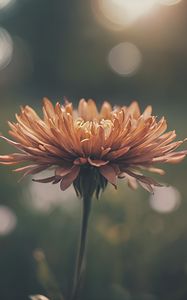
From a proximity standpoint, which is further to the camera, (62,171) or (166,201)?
(166,201)

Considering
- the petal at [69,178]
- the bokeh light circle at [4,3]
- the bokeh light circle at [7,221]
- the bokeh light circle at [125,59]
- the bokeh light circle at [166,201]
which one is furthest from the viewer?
the bokeh light circle at [125,59]

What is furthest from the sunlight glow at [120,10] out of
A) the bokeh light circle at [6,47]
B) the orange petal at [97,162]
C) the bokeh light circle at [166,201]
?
the orange petal at [97,162]

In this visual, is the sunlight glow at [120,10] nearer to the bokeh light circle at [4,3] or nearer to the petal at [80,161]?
the bokeh light circle at [4,3]

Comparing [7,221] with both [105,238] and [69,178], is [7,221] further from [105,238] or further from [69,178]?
[69,178]

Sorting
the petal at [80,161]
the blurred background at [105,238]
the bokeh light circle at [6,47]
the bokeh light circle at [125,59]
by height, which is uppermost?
the bokeh light circle at [6,47]

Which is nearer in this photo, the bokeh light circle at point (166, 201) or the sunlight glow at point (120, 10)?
the bokeh light circle at point (166, 201)

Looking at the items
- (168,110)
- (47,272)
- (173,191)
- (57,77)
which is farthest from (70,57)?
(47,272)

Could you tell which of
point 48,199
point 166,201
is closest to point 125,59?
point 48,199
